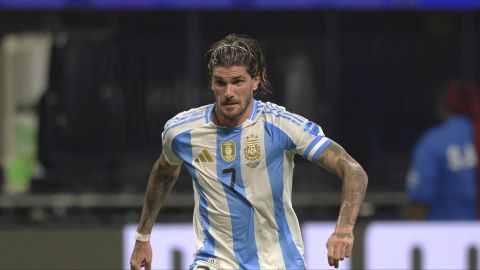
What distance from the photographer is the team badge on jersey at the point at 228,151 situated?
5.40 m

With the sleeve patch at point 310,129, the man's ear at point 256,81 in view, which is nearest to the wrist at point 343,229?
the sleeve patch at point 310,129

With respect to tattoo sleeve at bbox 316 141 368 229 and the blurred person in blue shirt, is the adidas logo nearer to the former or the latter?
tattoo sleeve at bbox 316 141 368 229

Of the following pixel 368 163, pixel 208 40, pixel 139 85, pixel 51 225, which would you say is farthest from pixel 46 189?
pixel 368 163

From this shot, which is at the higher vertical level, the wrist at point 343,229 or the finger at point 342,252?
the wrist at point 343,229

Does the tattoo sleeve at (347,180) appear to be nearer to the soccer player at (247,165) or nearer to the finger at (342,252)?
the soccer player at (247,165)

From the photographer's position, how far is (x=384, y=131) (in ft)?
31.4

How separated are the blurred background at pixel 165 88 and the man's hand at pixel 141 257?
3275 mm

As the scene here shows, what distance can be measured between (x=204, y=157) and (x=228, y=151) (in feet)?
0.41

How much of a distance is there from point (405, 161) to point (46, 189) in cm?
265

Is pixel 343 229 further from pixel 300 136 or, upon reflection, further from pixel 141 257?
pixel 141 257

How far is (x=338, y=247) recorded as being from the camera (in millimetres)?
4922

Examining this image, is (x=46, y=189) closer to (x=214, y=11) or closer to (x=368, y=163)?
(x=214, y=11)

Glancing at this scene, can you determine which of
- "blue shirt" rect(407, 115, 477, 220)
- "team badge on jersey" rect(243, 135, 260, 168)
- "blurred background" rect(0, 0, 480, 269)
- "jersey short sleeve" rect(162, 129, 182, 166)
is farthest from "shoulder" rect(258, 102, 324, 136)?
"blurred background" rect(0, 0, 480, 269)

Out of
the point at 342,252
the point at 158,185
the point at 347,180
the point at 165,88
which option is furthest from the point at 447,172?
the point at 342,252
